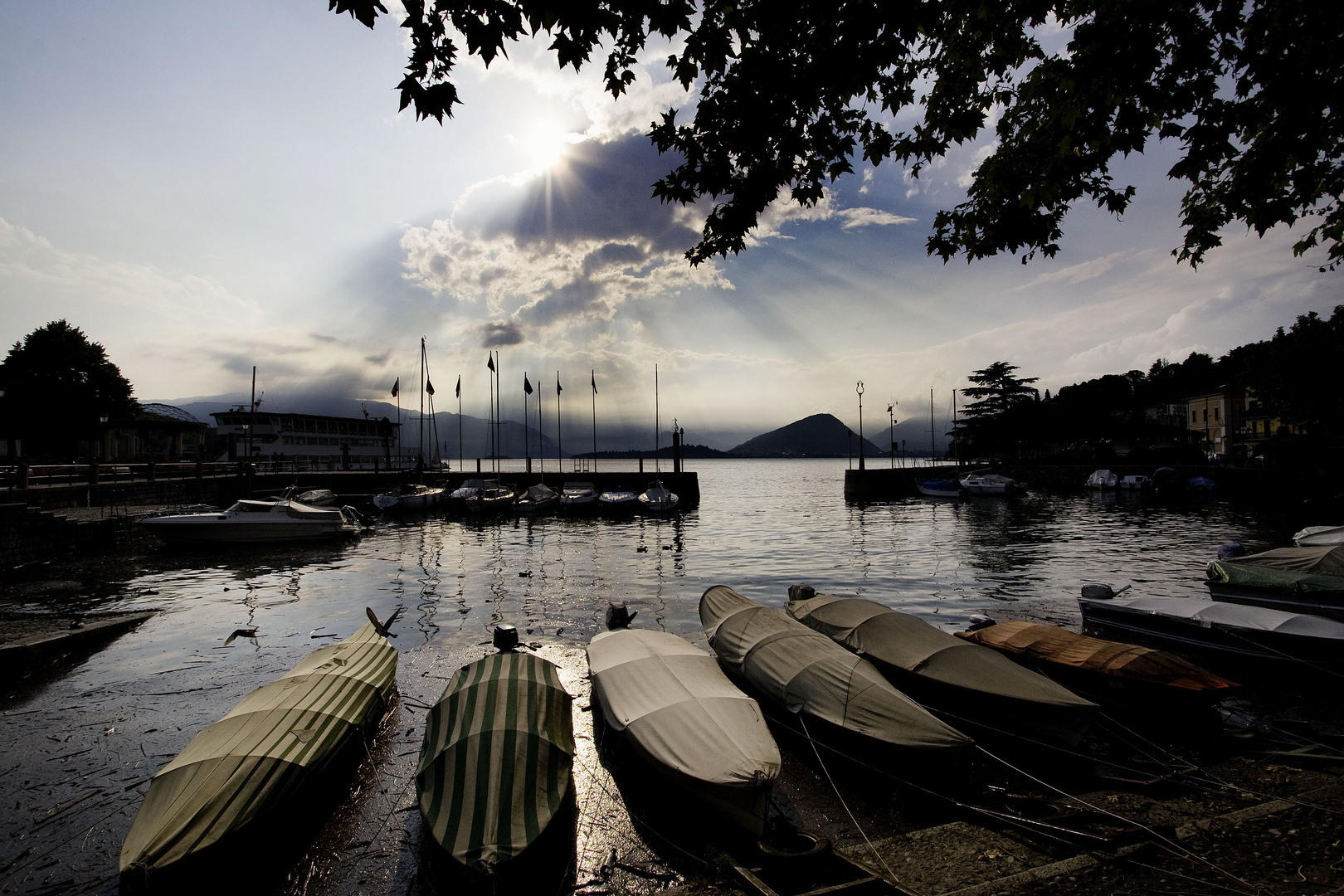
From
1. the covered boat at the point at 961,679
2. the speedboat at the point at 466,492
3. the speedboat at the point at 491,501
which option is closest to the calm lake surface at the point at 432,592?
the speedboat at the point at 491,501

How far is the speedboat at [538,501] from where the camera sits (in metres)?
52.9

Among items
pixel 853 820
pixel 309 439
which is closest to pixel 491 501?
pixel 853 820

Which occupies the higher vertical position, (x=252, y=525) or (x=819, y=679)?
(x=252, y=525)

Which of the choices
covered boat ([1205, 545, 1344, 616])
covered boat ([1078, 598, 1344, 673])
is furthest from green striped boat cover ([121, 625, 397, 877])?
covered boat ([1205, 545, 1344, 616])

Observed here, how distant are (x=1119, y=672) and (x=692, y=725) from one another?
24.2ft

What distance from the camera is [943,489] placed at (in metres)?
67.1

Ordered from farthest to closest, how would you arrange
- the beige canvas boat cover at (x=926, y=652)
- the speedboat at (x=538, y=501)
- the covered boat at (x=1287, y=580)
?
the speedboat at (x=538, y=501), the covered boat at (x=1287, y=580), the beige canvas boat cover at (x=926, y=652)

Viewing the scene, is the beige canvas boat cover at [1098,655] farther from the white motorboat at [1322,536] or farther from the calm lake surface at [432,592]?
the white motorboat at [1322,536]

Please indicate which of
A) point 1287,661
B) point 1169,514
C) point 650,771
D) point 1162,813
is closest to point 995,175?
point 1162,813

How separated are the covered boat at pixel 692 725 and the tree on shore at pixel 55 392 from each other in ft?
208

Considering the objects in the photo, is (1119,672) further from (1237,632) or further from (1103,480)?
(1103,480)

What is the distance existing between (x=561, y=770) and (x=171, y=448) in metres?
77.1

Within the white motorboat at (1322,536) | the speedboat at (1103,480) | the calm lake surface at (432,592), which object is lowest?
the calm lake surface at (432,592)

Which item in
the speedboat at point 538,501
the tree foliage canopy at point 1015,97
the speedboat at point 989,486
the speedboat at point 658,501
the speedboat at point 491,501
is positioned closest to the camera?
the tree foliage canopy at point 1015,97
